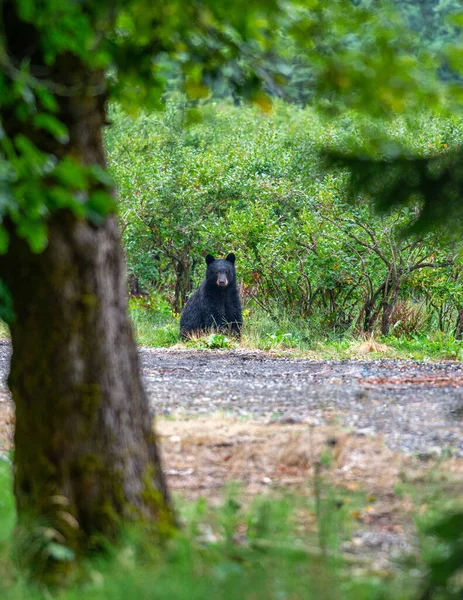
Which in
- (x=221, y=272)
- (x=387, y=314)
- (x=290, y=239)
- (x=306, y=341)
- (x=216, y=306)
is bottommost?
(x=306, y=341)

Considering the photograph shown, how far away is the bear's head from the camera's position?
15945mm

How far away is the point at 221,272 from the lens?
1619cm

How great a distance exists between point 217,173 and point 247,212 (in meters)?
2.60

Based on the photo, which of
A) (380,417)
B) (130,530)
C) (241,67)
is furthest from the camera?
(380,417)

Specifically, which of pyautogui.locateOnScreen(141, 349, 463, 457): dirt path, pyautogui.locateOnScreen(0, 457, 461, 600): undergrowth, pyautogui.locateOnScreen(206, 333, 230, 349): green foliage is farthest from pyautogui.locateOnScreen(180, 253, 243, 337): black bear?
pyautogui.locateOnScreen(0, 457, 461, 600): undergrowth

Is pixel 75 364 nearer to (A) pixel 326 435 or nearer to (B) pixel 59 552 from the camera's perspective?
(B) pixel 59 552

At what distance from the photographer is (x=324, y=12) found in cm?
382

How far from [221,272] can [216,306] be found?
0.68 metres

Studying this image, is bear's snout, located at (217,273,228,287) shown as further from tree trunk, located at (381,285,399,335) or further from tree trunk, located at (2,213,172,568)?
tree trunk, located at (2,213,172,568)

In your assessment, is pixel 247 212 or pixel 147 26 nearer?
pixel 147 26

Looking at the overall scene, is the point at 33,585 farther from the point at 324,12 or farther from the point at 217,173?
the point at 217,173

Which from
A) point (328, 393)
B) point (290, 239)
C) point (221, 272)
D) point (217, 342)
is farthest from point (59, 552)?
point (221, 272)

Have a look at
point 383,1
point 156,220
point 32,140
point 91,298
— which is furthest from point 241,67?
point 156,220

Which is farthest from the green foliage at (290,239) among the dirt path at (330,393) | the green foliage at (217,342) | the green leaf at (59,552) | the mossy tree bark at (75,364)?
the green leaf at (59,552)
